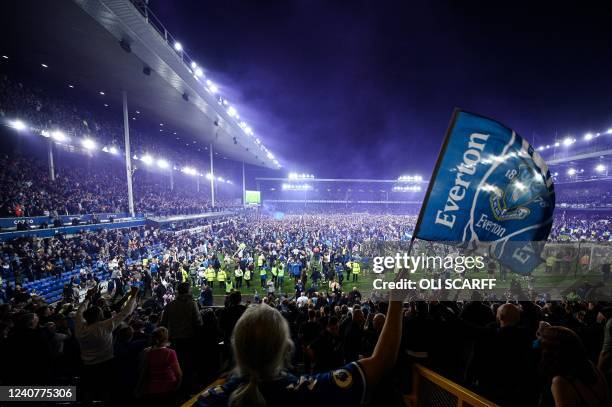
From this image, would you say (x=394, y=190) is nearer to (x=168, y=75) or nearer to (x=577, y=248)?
(x=577, y=248)

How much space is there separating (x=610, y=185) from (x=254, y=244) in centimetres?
6398

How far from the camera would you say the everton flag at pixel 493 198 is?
329cm

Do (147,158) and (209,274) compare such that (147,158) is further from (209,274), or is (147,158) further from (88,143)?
(209,274)

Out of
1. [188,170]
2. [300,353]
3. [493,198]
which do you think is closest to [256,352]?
[493,198]

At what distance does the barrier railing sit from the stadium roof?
17.3 m

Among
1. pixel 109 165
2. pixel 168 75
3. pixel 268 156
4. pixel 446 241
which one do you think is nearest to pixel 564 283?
pixel 446 241

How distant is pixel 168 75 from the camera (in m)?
19.6

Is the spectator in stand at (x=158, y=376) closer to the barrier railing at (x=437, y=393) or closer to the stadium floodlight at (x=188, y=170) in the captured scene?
the barrier railing at (x=437, y=393)

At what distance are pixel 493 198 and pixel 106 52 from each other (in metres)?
21.0

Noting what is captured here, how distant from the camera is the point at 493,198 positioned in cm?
349

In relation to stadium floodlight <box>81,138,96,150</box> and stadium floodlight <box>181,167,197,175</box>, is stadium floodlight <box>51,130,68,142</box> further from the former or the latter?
stadium floodlight <box>181,167,197,175</box>

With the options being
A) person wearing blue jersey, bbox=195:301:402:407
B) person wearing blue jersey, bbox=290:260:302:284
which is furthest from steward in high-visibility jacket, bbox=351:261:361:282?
person wearing blue jersey, bbox=195:301:402:407

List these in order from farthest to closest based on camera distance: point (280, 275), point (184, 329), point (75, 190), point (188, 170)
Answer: point (188, 170) < point (75, 190) < point (280, 275) < point (184, 329)

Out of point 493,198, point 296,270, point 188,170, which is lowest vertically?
point 296,270
